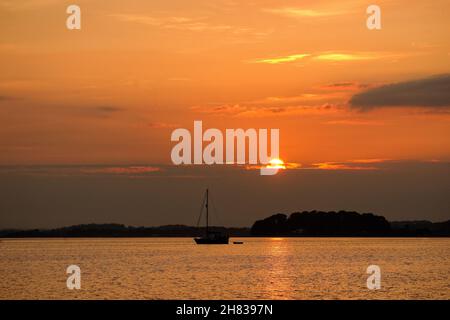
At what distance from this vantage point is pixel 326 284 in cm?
7406

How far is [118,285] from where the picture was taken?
239ft
